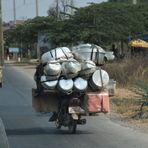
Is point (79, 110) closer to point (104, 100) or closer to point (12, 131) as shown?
point (104, 100)

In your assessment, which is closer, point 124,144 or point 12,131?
point 124,144

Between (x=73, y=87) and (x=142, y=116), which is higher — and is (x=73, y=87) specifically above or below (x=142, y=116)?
above

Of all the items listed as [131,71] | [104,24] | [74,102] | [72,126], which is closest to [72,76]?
[74,102]

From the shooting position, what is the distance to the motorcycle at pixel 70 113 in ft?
39.1

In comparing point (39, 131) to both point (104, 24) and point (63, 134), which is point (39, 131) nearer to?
point (63, 134)

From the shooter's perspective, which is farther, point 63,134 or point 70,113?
point 63,134

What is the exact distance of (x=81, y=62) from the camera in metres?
12.4

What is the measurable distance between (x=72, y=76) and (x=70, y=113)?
0.76 meters

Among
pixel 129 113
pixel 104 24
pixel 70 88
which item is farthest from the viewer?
pixel 104 24

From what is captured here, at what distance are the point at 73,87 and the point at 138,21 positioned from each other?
3884cm

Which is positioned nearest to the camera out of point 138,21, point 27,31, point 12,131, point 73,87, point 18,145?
point 18,145

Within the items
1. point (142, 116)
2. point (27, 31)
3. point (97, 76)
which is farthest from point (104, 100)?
point (27, 31)

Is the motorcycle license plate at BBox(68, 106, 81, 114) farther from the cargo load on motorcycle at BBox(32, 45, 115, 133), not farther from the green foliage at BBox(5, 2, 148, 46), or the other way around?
the green foliage at BBox(5, 2, 148, 46)

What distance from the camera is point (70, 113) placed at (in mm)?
11891
